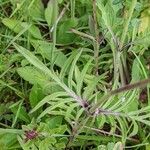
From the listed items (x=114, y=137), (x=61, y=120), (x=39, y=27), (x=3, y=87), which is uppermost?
(x=39, y=27)

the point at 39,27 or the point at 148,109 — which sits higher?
the point at 39,27

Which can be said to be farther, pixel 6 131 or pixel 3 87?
pixel 3 87

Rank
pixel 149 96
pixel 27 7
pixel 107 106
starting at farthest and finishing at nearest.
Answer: pixel 27 7, pixel 149 96, pixel 107 106

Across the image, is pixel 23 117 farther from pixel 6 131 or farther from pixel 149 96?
pixel 149 96

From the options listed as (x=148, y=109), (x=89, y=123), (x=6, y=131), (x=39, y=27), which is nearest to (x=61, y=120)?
(x=89, y=123)

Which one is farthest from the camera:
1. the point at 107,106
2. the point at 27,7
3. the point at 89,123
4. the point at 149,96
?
the point at 27,7

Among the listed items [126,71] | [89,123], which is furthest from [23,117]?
[126,71]

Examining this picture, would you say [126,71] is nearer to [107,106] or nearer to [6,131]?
[107,106]
